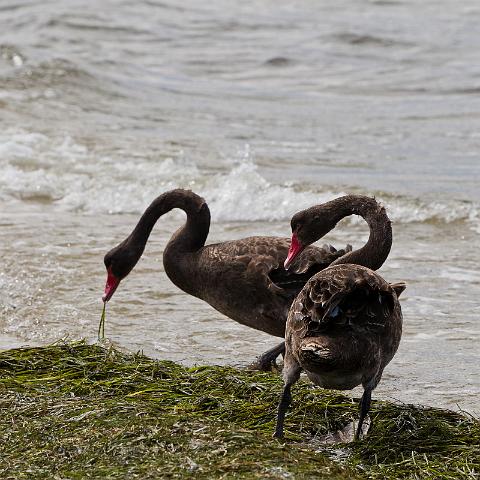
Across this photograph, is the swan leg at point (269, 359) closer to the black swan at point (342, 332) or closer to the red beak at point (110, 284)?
the red beak at point (110, 284)

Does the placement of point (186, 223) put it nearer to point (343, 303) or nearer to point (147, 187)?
point (343, 303)

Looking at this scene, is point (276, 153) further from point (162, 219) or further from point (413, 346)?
point (413, 346)

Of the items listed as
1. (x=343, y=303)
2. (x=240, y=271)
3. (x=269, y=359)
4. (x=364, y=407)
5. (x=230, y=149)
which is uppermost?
(x=343, y=303)

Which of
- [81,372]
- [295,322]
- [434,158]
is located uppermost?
A: [295,322]

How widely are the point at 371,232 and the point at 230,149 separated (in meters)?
7.89

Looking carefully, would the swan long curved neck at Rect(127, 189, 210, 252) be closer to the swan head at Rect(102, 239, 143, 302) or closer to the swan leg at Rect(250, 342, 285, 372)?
the swan head at Rect(102, 239, 143, 302)

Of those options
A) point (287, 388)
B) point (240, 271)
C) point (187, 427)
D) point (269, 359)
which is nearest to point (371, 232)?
point (240, 271)

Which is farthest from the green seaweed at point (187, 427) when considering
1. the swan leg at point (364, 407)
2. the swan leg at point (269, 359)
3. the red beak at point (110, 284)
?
the red beak at point (110, 284)

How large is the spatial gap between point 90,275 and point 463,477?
4685 millimetres

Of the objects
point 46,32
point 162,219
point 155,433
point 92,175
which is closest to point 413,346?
point 155,433

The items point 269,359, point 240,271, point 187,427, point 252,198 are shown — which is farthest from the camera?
point 252,198

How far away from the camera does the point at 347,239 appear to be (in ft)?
34.3

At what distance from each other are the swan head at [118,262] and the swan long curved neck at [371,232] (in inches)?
58.9

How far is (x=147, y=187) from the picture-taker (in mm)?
12539
